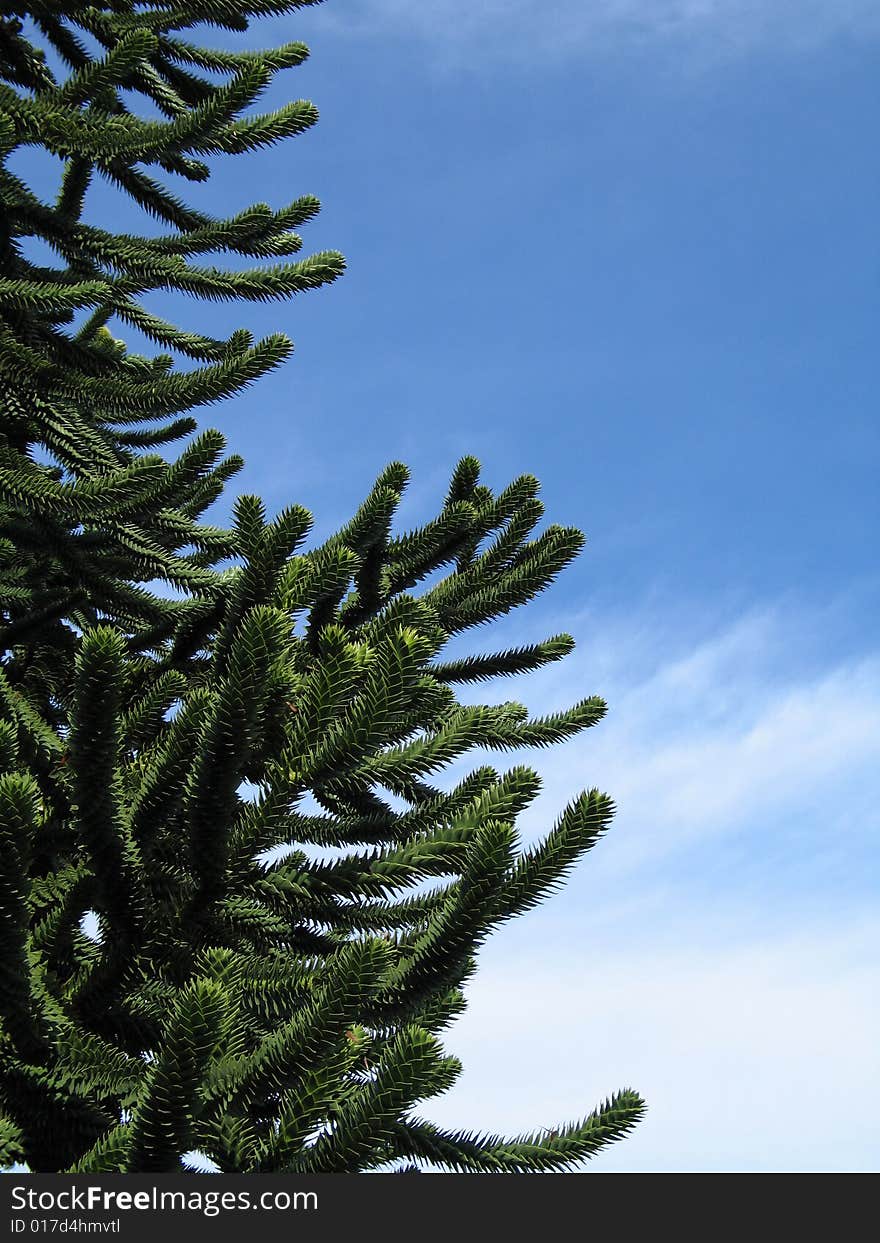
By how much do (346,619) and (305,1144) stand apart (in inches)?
88.8

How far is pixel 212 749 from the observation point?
9.07 feet

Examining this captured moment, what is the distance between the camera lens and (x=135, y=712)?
385 cm

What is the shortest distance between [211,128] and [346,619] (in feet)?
6.67

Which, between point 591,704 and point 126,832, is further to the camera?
point 591,704

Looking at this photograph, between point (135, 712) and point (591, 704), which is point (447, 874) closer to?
point (135, 712)

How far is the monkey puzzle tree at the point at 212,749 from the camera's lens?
2.59 m

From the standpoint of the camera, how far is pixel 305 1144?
2574 millimetres

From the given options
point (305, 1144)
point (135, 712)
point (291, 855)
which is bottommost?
point (305, 1144)

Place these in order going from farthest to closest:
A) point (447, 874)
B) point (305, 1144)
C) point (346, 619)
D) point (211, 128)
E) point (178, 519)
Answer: point (178, 519)
point (346, 619)
point (211, 128)
point (447, 874)
point (305, 1144)

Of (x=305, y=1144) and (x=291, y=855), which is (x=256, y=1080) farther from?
(x=291, y=855)

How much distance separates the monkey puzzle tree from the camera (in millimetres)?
2594

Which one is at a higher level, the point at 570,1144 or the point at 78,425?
the point at 78,425

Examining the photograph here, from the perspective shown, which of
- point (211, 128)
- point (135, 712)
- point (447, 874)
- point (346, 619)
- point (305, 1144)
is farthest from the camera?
point (346, 619)

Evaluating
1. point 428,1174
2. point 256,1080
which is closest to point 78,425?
point 256,1080
